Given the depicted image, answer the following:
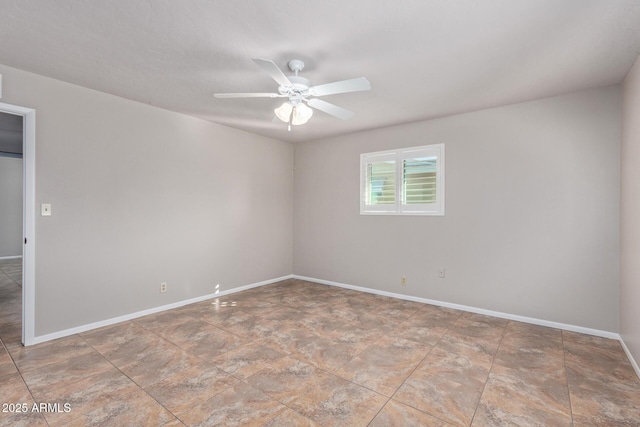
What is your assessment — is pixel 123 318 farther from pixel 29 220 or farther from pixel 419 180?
pixel 419 180

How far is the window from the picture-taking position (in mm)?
4062

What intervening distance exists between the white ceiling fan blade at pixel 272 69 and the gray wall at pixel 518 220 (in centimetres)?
254

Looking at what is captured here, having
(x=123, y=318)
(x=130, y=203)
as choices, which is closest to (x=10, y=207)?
(x=130, y=203)

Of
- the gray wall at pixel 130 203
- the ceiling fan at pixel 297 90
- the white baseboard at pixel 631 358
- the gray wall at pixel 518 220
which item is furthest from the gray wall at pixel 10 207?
the white baseboard at pixel 631 358

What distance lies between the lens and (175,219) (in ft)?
12.9

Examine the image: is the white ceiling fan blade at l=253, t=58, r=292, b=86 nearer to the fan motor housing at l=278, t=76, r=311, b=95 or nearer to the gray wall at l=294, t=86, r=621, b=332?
the fan motor housing at l=278, t=76, r=311, b=95

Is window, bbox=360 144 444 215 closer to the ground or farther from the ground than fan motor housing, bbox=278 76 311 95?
closer to the ground

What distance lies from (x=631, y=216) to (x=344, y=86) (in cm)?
265

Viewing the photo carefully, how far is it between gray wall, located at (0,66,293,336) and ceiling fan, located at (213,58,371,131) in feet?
5.53

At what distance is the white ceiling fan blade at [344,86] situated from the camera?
214 centimetres

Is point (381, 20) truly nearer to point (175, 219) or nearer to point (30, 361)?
point (175, 219)

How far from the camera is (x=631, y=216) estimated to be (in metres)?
2.54

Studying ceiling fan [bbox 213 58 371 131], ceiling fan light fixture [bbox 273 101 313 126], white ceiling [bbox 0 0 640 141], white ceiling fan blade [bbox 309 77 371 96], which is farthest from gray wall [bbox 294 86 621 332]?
white ceiling fan blade [bbox 309 77 371 96]

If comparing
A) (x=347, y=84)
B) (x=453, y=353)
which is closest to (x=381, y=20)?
(x=347, y=84)
